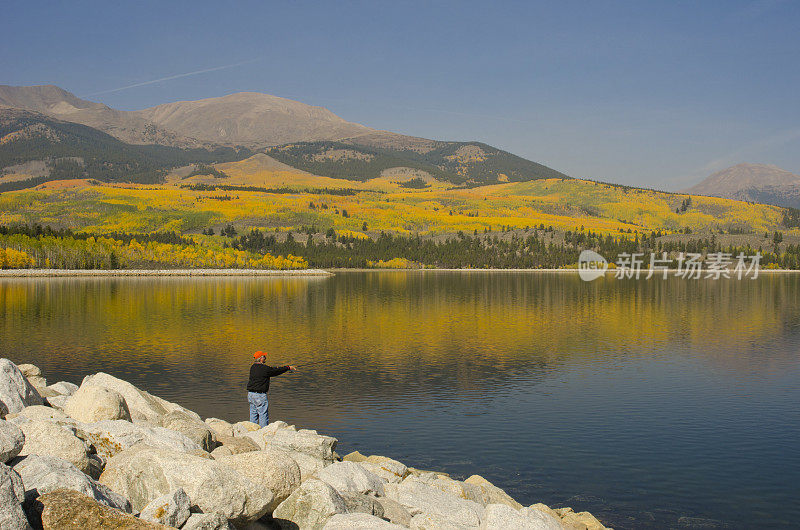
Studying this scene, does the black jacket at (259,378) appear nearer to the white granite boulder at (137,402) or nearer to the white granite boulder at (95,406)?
the white granite boulder at (137,402)

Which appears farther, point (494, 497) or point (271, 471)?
point (494, 497)

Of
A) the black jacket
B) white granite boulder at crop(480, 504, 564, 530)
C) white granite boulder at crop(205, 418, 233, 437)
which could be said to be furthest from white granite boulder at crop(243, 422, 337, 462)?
white granite boulder at crop(480, 504, 564, 530)

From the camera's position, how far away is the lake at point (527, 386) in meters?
26.6

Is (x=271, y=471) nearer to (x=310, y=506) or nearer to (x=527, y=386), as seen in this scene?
(x=310, y=506)

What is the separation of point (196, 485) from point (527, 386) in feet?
98.8

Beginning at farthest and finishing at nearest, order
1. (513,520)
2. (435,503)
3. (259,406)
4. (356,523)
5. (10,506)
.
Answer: (259,406)
(435,503)
(513,520)
(356,523)
(10,506)

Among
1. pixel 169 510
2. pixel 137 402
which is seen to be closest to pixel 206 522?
pixel 169 510

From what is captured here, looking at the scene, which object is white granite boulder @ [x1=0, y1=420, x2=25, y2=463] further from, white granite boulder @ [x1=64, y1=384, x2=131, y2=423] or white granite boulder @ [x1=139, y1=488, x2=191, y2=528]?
white granite boulder @ [x1=64, y1=384, x2=131, y2=423]

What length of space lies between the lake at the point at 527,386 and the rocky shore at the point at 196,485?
6.14 meters

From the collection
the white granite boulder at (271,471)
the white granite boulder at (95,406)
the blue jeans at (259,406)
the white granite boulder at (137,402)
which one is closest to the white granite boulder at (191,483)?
the white granite boulder at (271,471)

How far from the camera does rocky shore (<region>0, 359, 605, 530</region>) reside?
13.6m

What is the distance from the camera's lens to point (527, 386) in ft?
140

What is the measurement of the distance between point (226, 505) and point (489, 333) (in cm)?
5382

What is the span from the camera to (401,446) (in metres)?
30.7
